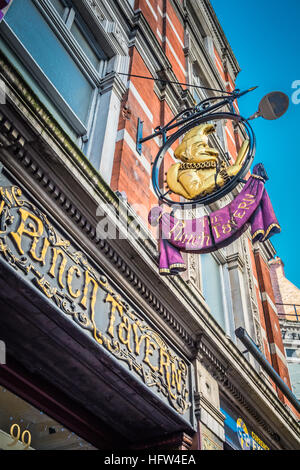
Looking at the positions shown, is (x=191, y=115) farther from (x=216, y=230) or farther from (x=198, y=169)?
(x=216, y=230)

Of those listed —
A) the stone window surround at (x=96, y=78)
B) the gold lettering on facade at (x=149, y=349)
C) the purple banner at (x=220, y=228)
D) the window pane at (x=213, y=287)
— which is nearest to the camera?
the gold lettering on facade at (x=149, y=349)

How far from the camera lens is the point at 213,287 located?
31.3 feet

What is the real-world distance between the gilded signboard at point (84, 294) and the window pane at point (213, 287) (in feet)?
9.61

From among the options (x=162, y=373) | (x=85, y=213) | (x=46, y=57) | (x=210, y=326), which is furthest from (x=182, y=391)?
(x=46, y=57)

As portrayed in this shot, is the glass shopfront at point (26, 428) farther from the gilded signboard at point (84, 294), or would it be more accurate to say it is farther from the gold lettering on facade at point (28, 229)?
the gold lettering on facade at point (28, 229)

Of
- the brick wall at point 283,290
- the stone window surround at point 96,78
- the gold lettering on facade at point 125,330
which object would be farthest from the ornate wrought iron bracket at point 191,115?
the brick wall at point 283,290

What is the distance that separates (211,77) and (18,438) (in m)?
13.1

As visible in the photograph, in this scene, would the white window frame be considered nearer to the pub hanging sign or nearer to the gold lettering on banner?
the pub hanging sign

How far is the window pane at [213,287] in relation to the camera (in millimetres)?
8930

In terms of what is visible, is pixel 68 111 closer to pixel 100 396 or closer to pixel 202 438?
pixel 100 396

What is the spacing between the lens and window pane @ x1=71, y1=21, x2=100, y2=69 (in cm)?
793

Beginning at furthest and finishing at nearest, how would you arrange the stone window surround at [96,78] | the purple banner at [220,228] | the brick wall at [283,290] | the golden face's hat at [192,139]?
1. the brick wall at [283,290]
2. the golden face's hat at [192,139]
3. the stone window surround at [96,78]
4. the purple banner at [220,228]

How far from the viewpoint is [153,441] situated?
590 centimetres

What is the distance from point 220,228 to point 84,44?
4566mm
